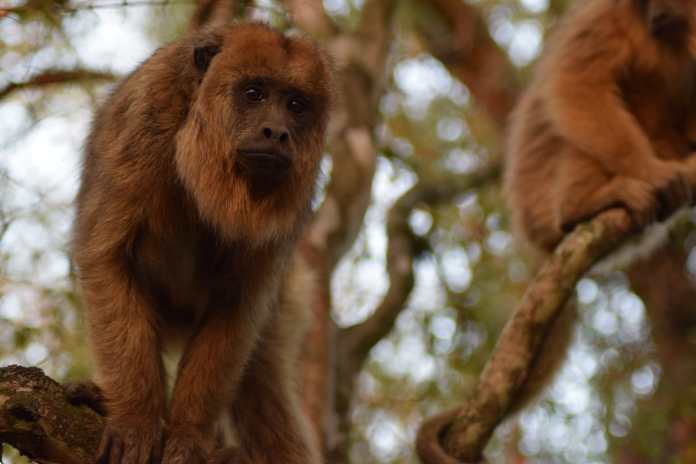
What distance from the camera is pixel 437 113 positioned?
31.3ft

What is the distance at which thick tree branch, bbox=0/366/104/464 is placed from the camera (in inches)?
121

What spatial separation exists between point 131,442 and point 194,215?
3.35 feet

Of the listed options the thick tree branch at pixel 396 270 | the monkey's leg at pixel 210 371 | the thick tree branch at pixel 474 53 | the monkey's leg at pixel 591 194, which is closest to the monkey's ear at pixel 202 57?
the monkey's leg at pixel 210 371

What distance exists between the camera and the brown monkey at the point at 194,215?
3.77m

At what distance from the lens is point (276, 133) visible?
12.5 ft

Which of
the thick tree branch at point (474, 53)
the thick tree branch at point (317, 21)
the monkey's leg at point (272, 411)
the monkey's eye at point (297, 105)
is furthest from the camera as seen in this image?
the thick tree branch at point (474, 53)

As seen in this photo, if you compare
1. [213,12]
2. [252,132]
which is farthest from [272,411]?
[213,12]

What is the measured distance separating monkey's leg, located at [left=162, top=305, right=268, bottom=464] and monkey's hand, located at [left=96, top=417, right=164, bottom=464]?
90 mm

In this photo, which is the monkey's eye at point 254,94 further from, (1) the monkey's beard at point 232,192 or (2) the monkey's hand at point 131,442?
(2) the monkey's hand at point 131,442

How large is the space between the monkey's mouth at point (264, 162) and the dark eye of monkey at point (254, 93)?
24 cm

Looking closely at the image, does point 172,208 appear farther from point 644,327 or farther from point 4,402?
point 644,327

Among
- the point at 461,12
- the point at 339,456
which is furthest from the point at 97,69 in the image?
the point at 461,12

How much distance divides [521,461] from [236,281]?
466 centimetres

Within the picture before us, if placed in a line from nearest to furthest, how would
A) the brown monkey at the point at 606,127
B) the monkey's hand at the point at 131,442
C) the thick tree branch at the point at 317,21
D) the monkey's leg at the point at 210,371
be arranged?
the monkey's hand at the point at 131,442
the monkey's leg at the point at 210,371
the brown monkey at the point at 606,127
the thick tree branch at the point at 317,21
